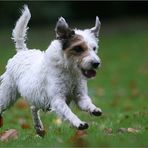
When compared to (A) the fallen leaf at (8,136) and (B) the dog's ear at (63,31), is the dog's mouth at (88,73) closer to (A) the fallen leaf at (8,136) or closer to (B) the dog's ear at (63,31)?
(B) the dog's ear at (63,31)

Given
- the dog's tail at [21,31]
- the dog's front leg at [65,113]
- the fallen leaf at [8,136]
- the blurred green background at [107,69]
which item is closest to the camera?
the dog's front leg at [65,113]

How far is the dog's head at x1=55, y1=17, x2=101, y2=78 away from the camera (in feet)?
27.6

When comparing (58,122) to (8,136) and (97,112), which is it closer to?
(8,136)

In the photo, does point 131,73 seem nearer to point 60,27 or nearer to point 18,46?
point 18,46

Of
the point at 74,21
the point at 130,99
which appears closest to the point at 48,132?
Result: the point at 130,99

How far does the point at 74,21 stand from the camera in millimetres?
30969

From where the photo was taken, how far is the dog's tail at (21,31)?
402 inches

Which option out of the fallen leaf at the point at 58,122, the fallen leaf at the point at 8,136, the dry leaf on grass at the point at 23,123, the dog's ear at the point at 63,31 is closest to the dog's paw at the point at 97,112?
the dog's ear at the point at 63,31

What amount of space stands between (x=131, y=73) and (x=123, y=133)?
1195cm

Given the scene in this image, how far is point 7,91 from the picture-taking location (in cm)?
989

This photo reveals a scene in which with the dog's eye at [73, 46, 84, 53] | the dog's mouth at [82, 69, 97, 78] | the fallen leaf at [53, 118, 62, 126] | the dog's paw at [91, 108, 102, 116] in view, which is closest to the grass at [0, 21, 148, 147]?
the fallen leaf at [53, 118, 62, 126]

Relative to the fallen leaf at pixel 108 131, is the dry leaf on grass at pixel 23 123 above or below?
above

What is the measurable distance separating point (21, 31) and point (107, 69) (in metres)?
11.8

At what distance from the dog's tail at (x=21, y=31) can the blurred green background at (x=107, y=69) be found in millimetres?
1427
